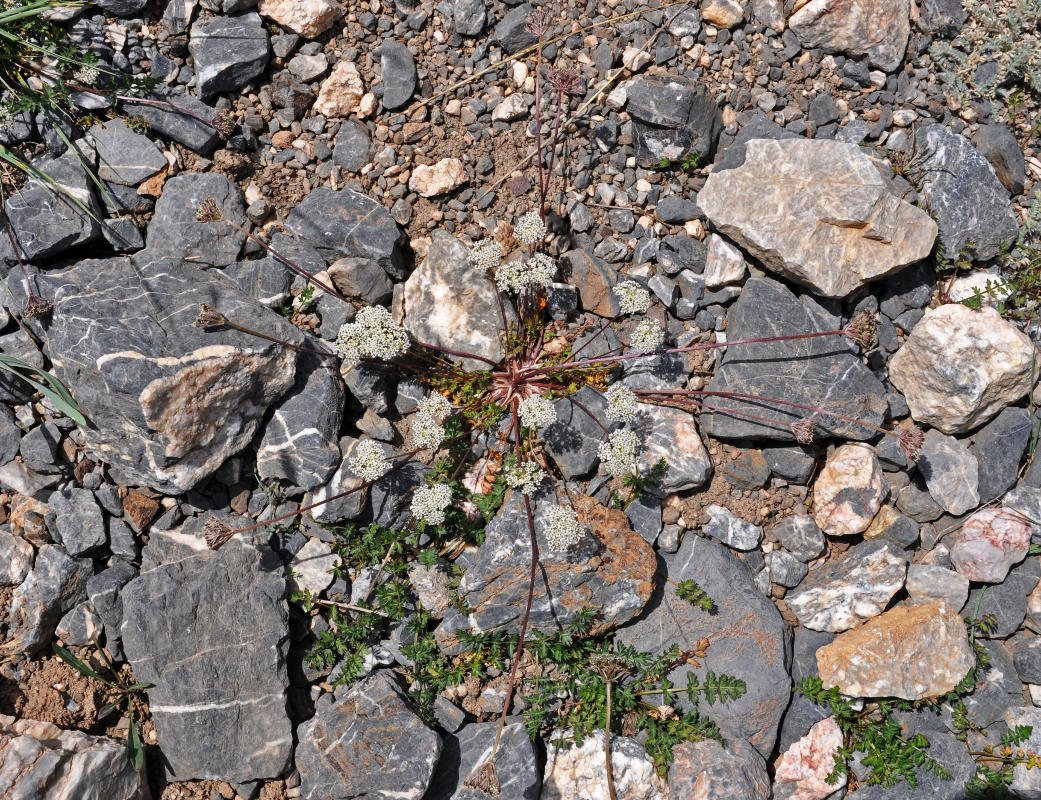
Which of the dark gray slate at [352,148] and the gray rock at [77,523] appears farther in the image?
the dark gray slate at [352,148]

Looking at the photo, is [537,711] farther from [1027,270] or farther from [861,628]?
[1027,270]

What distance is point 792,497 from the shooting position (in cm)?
616

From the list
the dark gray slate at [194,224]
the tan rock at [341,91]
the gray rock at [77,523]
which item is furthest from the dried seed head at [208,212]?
the gray rock at [77,523]

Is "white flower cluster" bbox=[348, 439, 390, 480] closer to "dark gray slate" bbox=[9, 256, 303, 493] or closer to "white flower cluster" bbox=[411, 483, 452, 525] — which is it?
"white flower cluster" bbox=[411, 483, 452, 525]

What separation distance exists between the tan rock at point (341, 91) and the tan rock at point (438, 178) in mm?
831

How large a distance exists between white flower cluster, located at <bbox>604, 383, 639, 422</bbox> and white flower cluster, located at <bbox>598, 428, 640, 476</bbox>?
138mm

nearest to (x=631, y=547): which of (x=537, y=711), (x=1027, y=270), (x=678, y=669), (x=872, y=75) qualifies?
(x=678, y=669)

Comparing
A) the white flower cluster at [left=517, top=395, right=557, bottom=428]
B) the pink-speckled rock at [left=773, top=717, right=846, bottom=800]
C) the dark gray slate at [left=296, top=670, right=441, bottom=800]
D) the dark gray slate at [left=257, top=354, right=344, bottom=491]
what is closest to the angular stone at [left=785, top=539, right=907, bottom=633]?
the pink-speckled rock at [left=773, top=717, right=846, bottom=800]

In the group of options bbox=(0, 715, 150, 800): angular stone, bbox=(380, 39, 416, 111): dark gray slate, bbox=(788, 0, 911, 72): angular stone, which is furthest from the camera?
bbox=(380, 39, 416, 111): dark gray slate

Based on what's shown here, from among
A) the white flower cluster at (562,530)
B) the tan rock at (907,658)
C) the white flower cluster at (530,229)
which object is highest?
the white flower cluster at (530,229)

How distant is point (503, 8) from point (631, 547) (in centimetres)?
468

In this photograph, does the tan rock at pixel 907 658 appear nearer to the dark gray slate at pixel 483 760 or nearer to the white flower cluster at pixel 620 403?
the dark gray slate at pixel 483 760

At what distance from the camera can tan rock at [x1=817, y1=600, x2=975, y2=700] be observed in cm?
563

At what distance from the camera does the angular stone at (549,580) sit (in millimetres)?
5652
